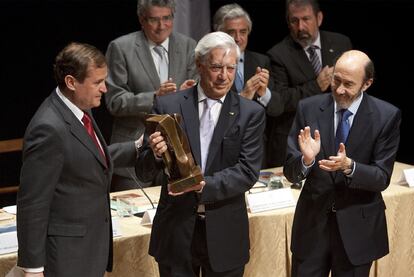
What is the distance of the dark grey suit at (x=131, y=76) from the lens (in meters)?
5.12

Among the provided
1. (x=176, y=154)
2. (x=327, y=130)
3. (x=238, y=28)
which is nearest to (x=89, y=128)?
(x=176, y=154)

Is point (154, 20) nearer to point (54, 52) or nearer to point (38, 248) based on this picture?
point (54, 52)

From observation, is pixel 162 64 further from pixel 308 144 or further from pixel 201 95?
pixel 308 144

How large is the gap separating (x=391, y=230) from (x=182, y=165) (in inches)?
71.0

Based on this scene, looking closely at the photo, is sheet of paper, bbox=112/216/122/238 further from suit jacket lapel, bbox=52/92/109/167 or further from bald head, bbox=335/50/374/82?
bald head, bbox=335/50/374/82

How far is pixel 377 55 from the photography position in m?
7.38

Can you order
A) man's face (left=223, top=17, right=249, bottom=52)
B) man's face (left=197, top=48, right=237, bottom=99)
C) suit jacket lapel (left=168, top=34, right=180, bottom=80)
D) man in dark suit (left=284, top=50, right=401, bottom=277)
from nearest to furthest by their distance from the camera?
man's face (left=197, top=48, right=237, bottom=99), man in dark suit (left=284, top=50, right=401, bottom=277), suit jacket lapel (left=168, top=34, right=180, bottom=80), man's face (left=223, top=17, right=249, bottom=52)

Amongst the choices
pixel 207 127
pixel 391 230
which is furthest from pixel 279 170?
pixel 207 127

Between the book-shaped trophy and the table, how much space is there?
0.75 meters

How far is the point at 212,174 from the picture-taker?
3850 mm

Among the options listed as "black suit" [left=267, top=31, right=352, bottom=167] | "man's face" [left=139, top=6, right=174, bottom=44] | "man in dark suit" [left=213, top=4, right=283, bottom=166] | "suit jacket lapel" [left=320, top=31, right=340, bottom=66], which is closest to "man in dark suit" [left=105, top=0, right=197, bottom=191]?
"man's face" [left=139, top=6, right=174, bottom=44]

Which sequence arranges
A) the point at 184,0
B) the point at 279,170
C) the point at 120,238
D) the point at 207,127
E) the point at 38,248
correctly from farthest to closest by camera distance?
the point at 184,0 < the point at 279,170 < the point at 120,238 < the point at 207,127 < the point at 38,248

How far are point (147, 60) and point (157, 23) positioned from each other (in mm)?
214

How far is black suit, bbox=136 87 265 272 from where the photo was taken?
150 inches
